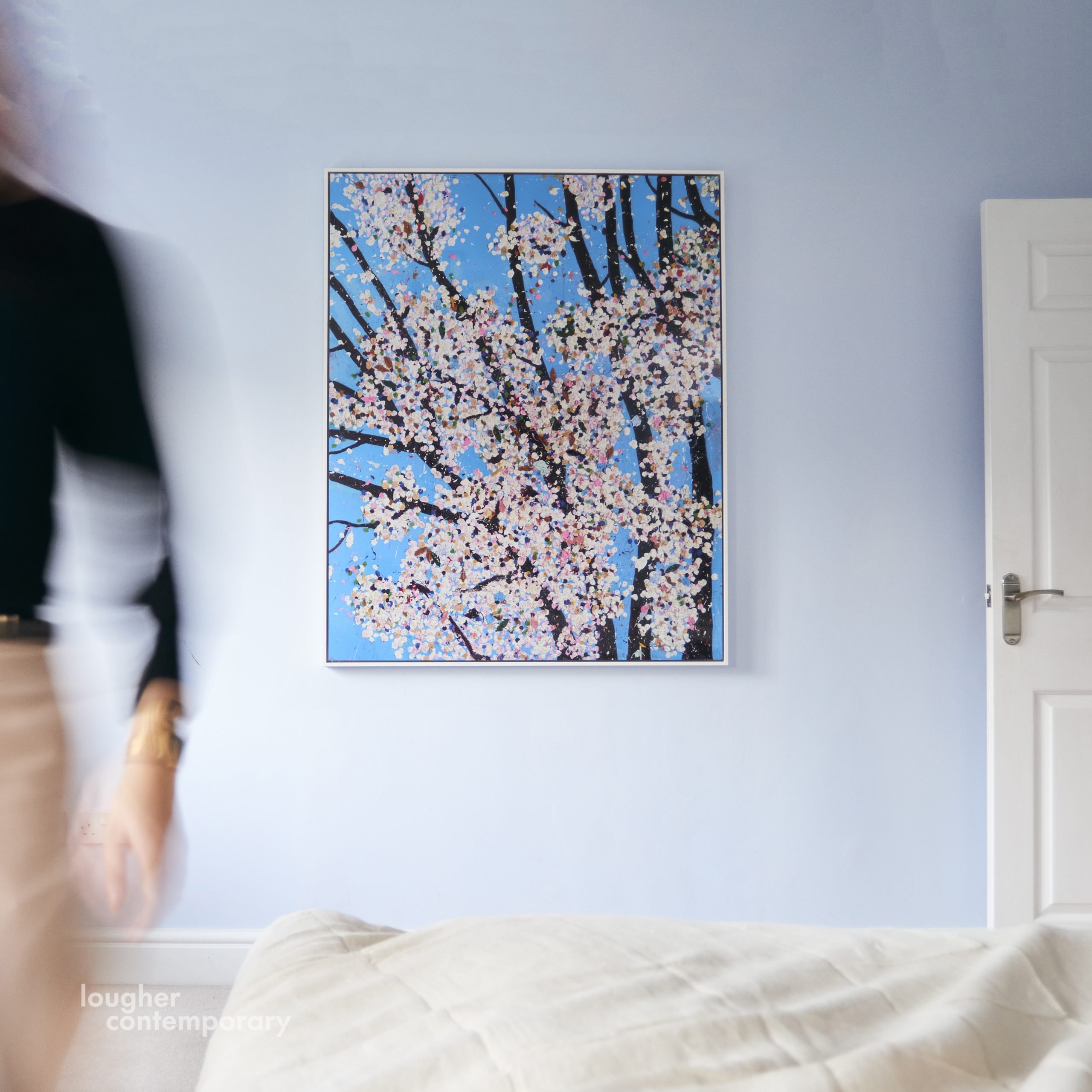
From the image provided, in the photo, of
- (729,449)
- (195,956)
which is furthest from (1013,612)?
(195,956)

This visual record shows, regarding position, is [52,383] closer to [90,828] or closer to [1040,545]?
[90,828]

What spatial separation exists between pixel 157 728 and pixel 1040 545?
2234mm

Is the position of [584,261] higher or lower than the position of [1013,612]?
higher

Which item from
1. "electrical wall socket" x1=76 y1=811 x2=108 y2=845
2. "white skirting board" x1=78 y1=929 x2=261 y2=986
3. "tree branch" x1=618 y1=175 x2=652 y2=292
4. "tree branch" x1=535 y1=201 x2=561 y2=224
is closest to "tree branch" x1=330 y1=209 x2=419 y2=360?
"tree branch" x1=535 y1=201 x2=561 y2=224

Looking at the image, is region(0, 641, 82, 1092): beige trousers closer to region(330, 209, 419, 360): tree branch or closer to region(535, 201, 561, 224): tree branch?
region(330, 209, 419, 360): tree branch

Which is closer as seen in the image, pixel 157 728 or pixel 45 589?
pixel 45 589

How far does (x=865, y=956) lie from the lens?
1054 mm

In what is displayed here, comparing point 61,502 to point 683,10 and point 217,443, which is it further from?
point 683,10

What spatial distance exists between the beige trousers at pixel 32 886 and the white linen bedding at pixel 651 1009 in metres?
0.23

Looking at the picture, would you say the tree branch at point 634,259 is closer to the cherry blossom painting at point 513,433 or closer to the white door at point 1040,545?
the cherry blossom painting at point 513,433

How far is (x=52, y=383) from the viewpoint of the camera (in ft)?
2.45

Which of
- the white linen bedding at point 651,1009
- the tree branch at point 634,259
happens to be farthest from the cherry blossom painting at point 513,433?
the white linen bedding at point 651,1009

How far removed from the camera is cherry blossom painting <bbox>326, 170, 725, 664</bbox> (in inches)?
91.5

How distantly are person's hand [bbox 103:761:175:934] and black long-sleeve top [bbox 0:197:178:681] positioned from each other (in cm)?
10
